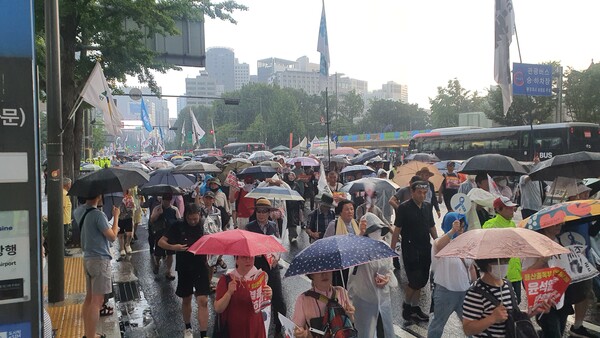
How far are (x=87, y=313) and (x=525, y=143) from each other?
2895 centimetres

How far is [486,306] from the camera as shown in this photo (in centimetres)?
329

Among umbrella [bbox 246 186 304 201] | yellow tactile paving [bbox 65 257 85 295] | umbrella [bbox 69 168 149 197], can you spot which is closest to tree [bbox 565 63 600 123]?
umbrella [bbox 246 186 304 201]

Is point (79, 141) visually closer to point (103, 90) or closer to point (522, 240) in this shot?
point (103, 90)

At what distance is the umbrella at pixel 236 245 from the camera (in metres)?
3.90

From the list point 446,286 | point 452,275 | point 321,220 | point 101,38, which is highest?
point 101,38

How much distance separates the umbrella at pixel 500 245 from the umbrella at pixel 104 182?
13.9ft

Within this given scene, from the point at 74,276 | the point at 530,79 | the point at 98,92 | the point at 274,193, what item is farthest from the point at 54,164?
the point at 530,79

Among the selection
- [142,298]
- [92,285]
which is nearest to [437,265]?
[92,285]

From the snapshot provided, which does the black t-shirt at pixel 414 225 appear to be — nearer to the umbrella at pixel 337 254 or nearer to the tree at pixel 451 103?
the umbrella at pixel 337 254

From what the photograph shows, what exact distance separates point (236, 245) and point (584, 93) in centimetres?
4047

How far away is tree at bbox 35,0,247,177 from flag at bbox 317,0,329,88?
21.1ft

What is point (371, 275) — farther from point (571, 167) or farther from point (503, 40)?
point (503, 40)

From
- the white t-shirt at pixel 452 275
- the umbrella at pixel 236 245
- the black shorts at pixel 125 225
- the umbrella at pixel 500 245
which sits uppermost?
the umbrella at pixel 500 245

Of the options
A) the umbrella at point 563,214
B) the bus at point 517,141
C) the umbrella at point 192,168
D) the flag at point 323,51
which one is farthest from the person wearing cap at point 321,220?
the bus at point 517,141
